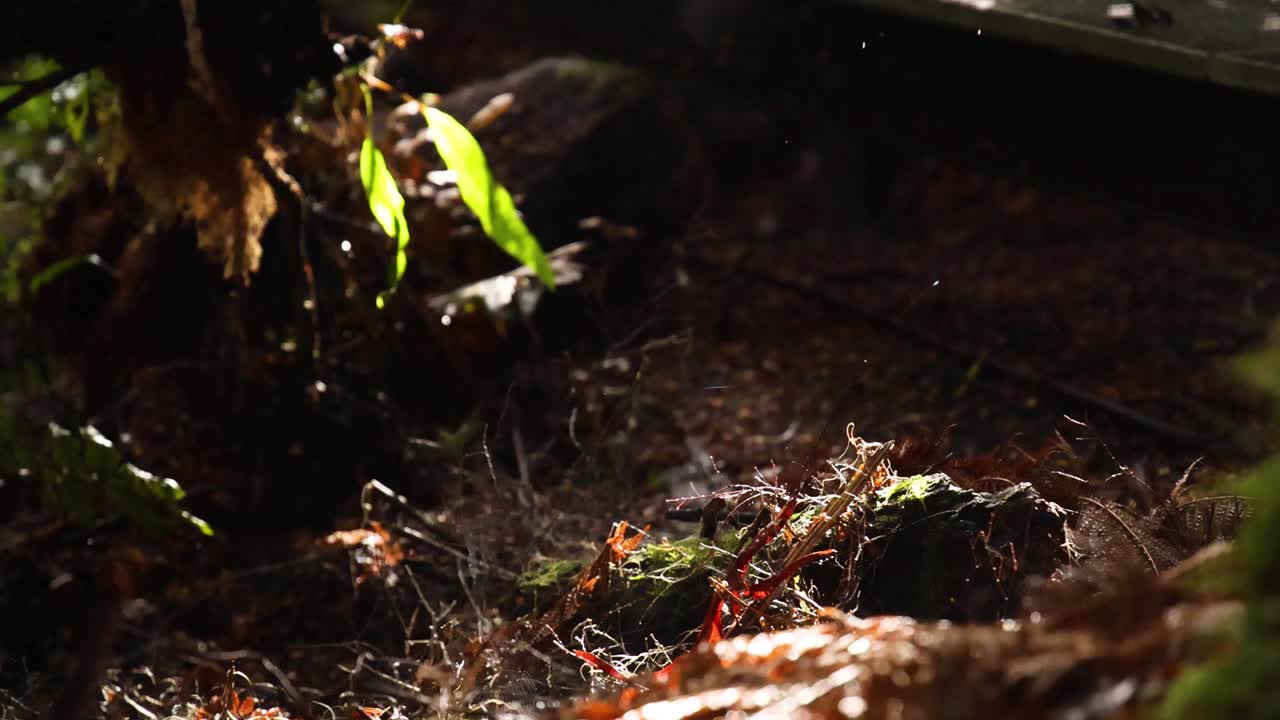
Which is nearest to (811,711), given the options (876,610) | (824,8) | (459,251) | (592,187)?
(876,610)

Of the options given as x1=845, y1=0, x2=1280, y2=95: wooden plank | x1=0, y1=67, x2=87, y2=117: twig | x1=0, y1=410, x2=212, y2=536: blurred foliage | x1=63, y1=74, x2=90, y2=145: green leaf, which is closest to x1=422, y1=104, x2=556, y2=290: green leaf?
x1=0, y1=67, x2=87, y2=117: twig

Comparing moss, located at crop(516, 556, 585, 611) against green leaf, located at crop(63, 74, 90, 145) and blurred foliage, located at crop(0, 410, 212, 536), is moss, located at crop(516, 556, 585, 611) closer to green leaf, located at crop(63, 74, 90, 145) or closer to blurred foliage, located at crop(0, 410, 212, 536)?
blurred foliage, located at crop(0, 410, 212, 536)

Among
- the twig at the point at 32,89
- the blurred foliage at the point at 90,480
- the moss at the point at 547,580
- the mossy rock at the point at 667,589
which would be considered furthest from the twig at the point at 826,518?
the twig at the point at 32,89

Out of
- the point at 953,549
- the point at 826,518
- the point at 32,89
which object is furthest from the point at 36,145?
the point at 953,549

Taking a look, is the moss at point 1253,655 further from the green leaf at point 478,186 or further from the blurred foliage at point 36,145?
the blurred foliage at point 36,145

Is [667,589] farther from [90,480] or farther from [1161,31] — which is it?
[1161,31]

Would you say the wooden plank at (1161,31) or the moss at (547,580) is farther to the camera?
the wooden plank at (1161,31)
